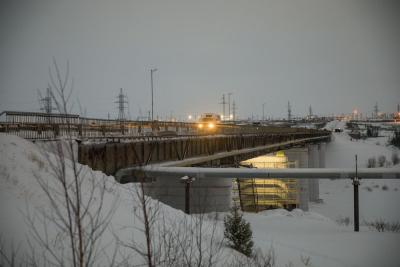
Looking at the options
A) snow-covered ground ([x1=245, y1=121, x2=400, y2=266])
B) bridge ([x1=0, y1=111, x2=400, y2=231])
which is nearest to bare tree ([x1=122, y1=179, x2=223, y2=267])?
bridge ([x1=0, y1=111, x2=400, y2=231])

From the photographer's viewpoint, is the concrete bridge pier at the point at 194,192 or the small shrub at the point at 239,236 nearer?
the small shrub at the point at 239,236

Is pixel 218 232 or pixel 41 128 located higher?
pixel 41 128

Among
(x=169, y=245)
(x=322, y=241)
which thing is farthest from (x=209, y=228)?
(x=169, y=245)

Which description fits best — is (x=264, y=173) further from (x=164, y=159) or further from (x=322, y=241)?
(x=322, y=241)

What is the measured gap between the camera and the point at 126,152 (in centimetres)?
1931

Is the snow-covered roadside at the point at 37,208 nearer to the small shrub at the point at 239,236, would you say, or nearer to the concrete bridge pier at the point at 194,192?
the small shrub at the point at 239,236

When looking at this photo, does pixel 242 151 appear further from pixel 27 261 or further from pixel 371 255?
pixel 27 261

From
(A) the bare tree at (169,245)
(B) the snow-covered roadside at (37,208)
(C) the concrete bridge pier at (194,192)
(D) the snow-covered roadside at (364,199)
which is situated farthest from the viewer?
(D) the snow-covered roadside at (364,199)

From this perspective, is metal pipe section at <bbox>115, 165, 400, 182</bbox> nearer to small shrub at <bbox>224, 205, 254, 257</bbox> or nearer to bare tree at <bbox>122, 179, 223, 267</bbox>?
bare tree at <bbox>122, 179, 223, 267</bbox>

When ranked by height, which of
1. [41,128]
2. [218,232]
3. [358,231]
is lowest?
[358,231]

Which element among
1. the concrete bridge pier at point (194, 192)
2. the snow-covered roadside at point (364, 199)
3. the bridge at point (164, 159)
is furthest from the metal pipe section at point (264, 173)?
the concrete bridge pier at point (194, 192)

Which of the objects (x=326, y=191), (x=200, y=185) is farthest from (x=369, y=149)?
(x=200, y=185)

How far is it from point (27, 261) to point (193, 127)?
55098mm

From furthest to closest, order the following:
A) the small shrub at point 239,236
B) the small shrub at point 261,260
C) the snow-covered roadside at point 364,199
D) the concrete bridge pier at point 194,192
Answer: the snow-covered roadside at point 364,199
the concrete bridge pier at point 194,192
the small shrub at point 239,236
the small shrub at point 261,260
